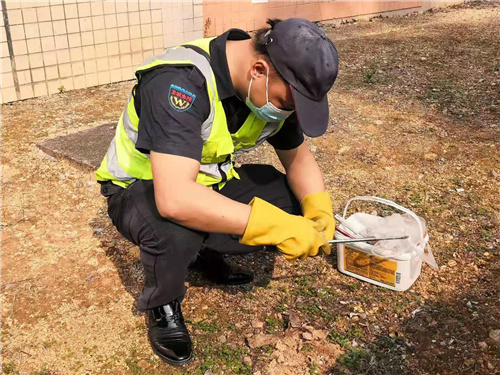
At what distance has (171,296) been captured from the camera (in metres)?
2.18

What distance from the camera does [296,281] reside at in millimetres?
2664

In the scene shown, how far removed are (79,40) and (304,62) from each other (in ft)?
12.0

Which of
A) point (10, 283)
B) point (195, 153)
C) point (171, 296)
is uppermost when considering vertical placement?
point (195, 153)

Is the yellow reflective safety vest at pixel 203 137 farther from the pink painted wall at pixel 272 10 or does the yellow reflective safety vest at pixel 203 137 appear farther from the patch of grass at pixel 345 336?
the pink painted wall at pixel 272 10

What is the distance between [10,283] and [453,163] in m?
2.77

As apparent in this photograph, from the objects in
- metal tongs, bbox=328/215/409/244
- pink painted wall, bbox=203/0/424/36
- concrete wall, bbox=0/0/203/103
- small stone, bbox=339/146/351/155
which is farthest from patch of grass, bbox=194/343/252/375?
pink painted wall, bbox=203/0/424/36

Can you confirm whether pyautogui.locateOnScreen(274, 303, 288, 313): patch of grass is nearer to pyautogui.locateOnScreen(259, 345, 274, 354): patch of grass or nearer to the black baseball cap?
pyautogui.locateOnScreen(259, 345, 274, 354): patch of grass

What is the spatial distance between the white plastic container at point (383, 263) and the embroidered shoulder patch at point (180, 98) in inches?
39.6

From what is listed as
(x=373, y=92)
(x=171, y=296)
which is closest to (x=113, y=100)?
(x=373, y=92)

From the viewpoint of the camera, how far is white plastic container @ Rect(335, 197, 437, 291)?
245 cm

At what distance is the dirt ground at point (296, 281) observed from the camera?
2.22 m

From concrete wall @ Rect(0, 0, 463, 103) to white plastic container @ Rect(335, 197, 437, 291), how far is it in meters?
3.39

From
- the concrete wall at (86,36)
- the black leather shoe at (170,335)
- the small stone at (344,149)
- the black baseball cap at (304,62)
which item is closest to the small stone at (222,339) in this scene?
the black leather shoe at (170,335)

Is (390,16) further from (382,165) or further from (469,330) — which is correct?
(469,330)
